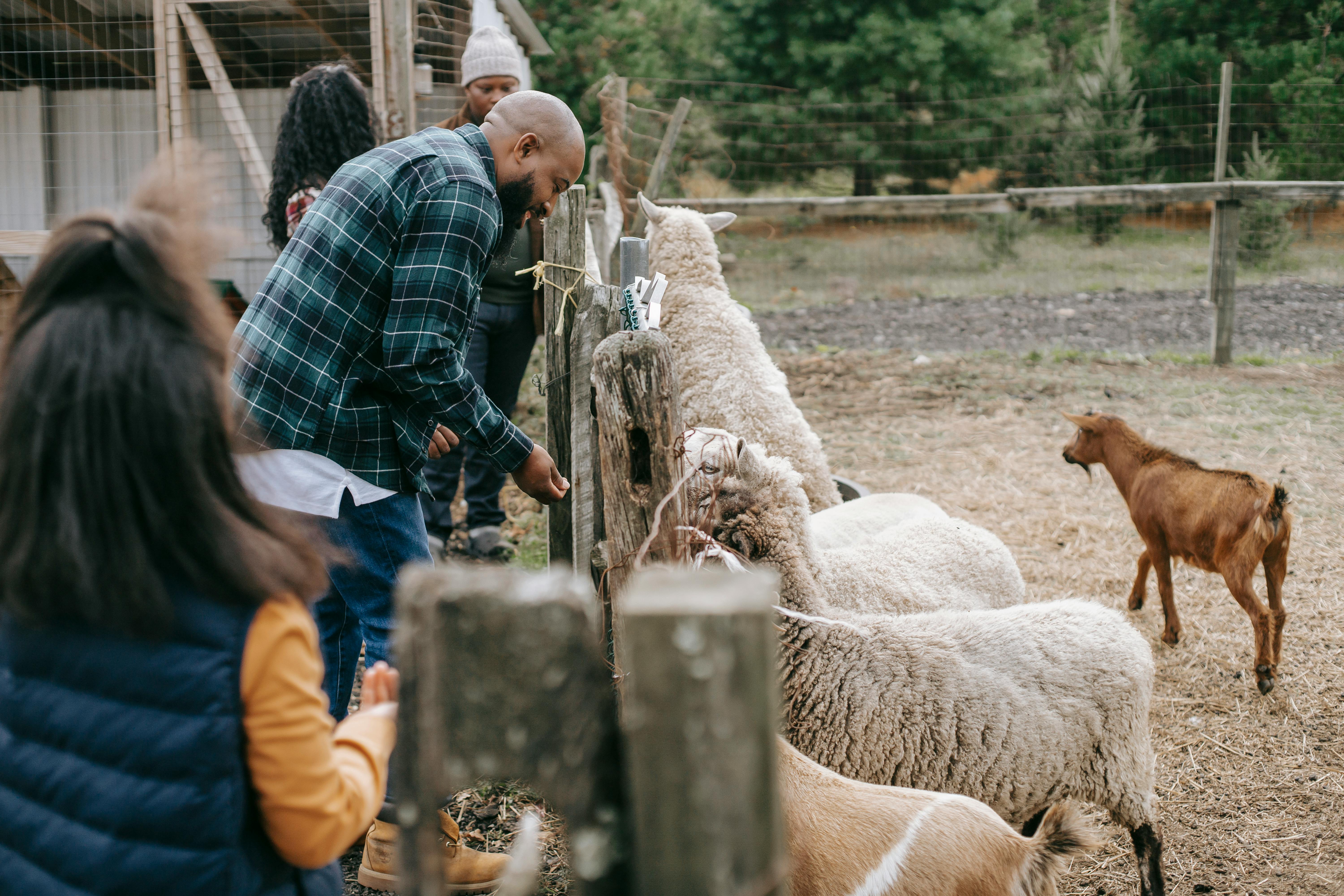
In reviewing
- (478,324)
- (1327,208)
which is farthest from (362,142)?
(1327,208)

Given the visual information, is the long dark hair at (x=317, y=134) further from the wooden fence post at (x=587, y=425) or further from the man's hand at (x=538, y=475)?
the man's hand at (x=538, y=475)

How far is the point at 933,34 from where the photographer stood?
18.6 meters

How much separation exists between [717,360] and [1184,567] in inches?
111

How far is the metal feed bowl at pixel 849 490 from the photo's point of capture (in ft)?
16.3

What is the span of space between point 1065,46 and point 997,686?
26.4m

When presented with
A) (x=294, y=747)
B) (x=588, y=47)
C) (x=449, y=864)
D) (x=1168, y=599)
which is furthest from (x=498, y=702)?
(x=588, y=47)

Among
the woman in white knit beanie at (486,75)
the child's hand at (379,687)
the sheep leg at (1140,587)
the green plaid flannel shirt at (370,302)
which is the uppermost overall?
the woman in white knit beanie at (486,75)

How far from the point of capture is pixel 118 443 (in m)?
1.15

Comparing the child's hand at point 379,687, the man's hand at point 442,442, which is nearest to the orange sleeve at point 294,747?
the child's hand at point 379,687

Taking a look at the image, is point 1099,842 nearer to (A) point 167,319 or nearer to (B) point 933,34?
(A) point 167,319

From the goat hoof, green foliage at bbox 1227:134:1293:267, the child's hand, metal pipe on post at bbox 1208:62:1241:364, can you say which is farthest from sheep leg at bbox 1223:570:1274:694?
green foliage at bbox 1227:134:1293:267

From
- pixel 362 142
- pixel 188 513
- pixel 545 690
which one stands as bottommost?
pixel 545 690

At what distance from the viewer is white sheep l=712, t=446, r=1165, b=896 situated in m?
2.50

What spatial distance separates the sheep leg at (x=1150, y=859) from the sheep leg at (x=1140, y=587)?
2.10 m
